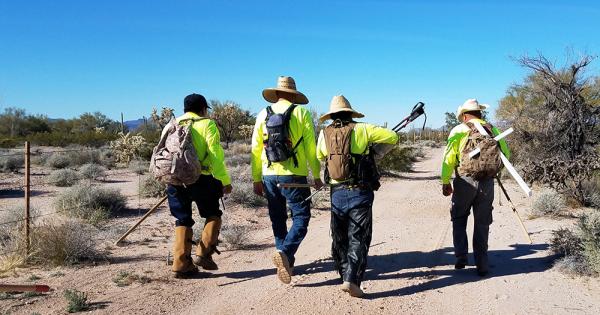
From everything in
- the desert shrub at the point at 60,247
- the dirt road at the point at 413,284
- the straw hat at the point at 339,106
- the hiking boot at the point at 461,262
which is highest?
the straw hat at the point at 339,106

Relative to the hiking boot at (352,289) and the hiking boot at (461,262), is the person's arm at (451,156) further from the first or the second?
the hiking boot at (352,289)

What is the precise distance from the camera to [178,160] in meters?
5.18

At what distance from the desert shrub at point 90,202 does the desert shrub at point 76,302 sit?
14.5 feet

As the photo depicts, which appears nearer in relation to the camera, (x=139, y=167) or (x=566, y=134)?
(x=566, y=134)

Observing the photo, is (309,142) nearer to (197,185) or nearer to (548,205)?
(197,185)

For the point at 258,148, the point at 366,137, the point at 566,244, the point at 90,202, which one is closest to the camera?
the point at 366,137

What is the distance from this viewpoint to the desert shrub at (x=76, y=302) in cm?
450

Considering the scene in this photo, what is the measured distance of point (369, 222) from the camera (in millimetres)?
4957

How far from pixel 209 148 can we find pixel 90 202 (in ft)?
17.1

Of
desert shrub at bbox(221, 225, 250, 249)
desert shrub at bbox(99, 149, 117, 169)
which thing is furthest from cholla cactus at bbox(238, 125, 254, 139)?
desert shrub at bbox(221, 225, 250, 249)

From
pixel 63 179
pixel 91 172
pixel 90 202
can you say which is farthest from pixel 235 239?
pixel 91 172

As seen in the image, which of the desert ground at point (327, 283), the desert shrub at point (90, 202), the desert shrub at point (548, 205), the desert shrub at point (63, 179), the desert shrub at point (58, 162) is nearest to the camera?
the desert ground at point (327, 283)

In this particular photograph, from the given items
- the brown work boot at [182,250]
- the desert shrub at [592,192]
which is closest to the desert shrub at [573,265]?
the brown work boot at [182,250]

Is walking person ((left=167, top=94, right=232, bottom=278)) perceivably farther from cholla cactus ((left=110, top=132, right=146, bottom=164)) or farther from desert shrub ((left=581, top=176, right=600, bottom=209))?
cholla cactus ((left=110, top=132, right=146, bottom=164))
